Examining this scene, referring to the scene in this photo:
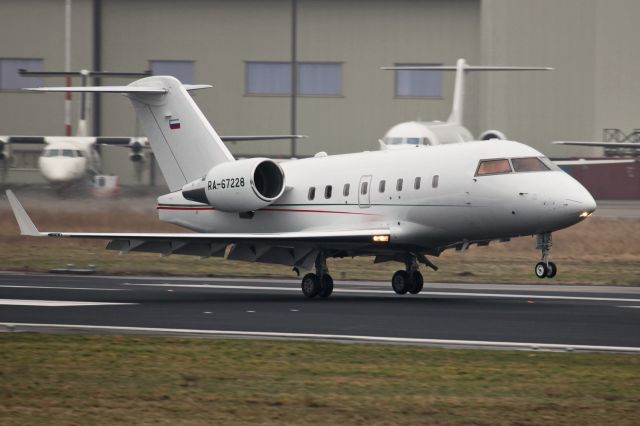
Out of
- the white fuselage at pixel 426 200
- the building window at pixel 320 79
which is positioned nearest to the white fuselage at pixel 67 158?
the building window at pixel 320 79

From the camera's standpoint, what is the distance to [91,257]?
36375 millimetres

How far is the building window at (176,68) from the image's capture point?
2657 inches

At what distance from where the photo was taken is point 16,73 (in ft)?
220

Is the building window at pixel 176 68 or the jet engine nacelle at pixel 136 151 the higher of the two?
the building window at pixel 176 68

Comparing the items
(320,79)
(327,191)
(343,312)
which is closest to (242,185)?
(327,191)

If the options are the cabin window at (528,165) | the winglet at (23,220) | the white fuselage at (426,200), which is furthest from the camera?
the winglet at (23,220)

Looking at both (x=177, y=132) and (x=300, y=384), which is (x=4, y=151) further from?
(x=300, y=384)

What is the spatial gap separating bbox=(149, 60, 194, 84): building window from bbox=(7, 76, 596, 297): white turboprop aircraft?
131 ft

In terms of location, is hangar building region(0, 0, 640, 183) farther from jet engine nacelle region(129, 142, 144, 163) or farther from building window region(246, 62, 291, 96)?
jet engine nacelle region(129, 142, 144, 163)

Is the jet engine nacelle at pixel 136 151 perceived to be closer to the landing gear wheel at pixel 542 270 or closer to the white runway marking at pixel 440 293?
the white runway marking at pixel 440 293

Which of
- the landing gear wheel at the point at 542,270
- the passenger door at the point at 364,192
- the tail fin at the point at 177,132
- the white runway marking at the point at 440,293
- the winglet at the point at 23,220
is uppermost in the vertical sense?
the tail fin at the point at 177,132

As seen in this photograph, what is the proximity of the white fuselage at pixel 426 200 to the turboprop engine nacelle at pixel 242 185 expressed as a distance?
1.22 feet

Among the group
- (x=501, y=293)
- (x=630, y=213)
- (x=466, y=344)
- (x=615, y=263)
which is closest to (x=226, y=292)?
(x=501, y=293)

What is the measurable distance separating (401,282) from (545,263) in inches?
163
